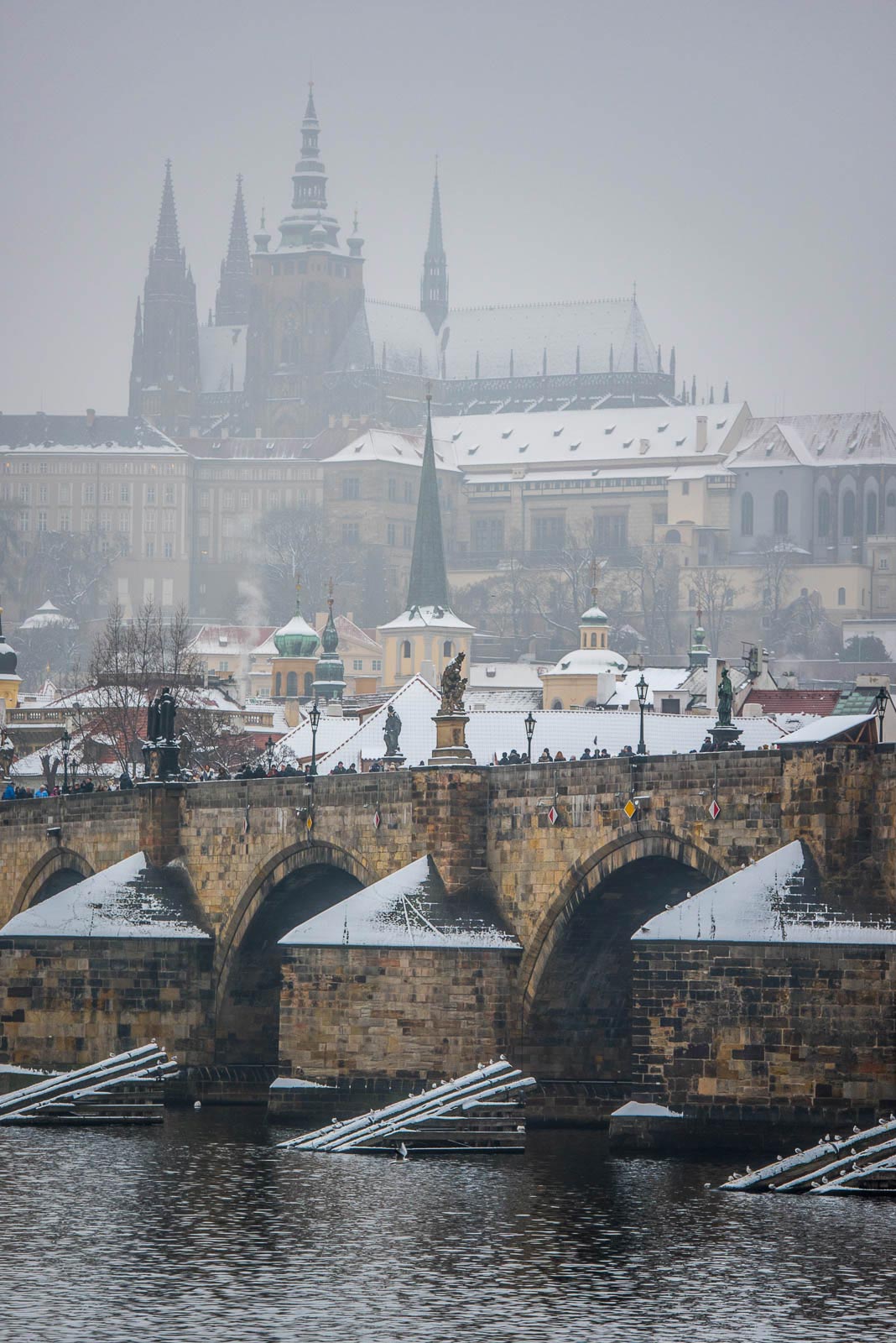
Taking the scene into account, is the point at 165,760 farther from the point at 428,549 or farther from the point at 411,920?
the point at 428,549

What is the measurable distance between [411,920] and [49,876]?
18.1 metres

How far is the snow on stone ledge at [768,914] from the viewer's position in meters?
42.4

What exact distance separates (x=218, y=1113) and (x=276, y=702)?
9131 centimetres

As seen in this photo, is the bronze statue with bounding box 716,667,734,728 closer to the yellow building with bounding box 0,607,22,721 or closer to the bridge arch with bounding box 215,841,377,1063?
the bridge arch with bounding box 215,841,377,1063

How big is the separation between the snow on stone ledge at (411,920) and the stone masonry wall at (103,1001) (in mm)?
6342

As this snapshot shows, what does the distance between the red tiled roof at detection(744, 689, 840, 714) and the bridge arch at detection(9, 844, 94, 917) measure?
3875cm

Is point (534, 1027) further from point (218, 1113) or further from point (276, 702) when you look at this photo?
point (276, 702)

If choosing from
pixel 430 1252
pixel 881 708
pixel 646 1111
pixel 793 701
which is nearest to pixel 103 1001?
pixel 646 1111

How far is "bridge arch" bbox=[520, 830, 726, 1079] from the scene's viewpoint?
4866 cm

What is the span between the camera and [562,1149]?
156 ft

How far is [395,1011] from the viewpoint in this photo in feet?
164

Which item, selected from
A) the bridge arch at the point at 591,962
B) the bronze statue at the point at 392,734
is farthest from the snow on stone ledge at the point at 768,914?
the bronze statue at the point at 392,734

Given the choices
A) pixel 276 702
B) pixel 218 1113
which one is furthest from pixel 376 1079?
pixel 276 702

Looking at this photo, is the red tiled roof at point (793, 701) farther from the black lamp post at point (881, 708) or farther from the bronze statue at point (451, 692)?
the black lamp post at point (881, 708)
